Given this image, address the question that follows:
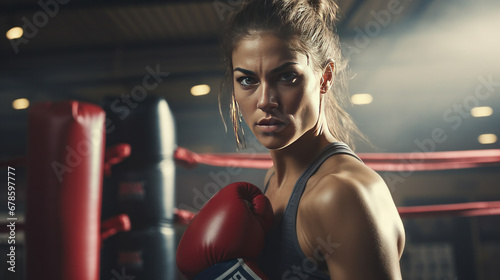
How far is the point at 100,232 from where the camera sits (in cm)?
106

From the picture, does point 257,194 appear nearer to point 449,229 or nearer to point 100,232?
point 100,232

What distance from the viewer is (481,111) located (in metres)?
3.85

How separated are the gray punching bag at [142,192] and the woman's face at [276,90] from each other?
1.86ft

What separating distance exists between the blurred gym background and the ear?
208 centimetres

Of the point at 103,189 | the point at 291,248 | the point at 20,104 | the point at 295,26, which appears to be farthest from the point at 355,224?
the point at 20,104

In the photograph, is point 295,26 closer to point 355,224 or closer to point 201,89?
point 355,224

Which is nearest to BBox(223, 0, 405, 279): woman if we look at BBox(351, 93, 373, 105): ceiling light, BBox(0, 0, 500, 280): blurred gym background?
BBox(0, 0, 500, 280): blurred gym background

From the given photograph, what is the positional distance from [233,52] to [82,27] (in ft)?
9.25

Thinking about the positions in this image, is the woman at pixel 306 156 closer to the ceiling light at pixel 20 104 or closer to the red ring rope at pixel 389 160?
the red ring rope at pixel 389 160

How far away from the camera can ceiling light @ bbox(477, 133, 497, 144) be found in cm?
382

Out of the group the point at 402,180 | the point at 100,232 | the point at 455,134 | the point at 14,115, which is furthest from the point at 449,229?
the point at 14,115

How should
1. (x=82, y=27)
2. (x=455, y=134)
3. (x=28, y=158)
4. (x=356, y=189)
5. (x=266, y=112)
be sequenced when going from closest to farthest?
1. (x=356, y=189)
2. (x=266, y=112)
3. (x=28, y=158)
4. (x=82, y=27)
5. (x=455, y=134)

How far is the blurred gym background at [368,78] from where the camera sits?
118 inches

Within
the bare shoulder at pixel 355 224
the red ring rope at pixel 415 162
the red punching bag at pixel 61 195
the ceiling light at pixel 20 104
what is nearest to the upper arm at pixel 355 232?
the bare shoulder at pixel 355 224
